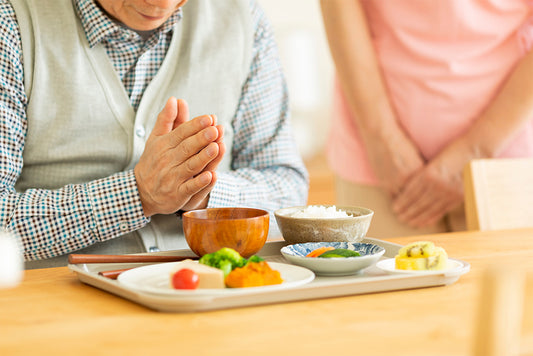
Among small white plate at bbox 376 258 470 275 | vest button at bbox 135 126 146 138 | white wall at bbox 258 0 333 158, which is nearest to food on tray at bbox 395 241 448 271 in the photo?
small white plate at bbox 376 258 470 275

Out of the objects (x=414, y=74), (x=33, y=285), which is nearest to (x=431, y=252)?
(x=33, y=285)

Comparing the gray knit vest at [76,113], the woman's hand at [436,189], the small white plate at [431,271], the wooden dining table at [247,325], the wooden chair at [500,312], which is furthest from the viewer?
the woman's hand at [436,189]

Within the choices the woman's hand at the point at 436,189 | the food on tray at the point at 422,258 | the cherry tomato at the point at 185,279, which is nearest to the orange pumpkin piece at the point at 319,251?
the food on tray at the point at 422,258

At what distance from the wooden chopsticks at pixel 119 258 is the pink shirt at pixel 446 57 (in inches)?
43.0

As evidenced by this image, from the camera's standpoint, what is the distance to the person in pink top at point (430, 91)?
1.88m

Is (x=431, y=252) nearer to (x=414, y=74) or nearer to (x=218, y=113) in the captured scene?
(x=218, y=113)

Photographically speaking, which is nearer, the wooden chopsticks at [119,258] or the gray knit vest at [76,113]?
the wooden chopsticks at [119,258]

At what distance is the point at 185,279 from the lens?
85cm

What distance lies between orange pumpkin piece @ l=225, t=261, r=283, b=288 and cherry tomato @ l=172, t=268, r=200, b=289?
0.15 feet

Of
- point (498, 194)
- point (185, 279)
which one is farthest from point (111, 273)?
point (498, 194)

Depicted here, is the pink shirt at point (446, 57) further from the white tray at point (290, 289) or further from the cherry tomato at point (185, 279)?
the cherry tomato at point (185, 279)

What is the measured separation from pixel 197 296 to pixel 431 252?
1.14 ft

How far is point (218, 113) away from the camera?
5.08 feet

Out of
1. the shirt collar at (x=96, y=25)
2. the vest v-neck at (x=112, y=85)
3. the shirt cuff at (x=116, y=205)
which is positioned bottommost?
the shirt cuff at (x=116, y=205)
